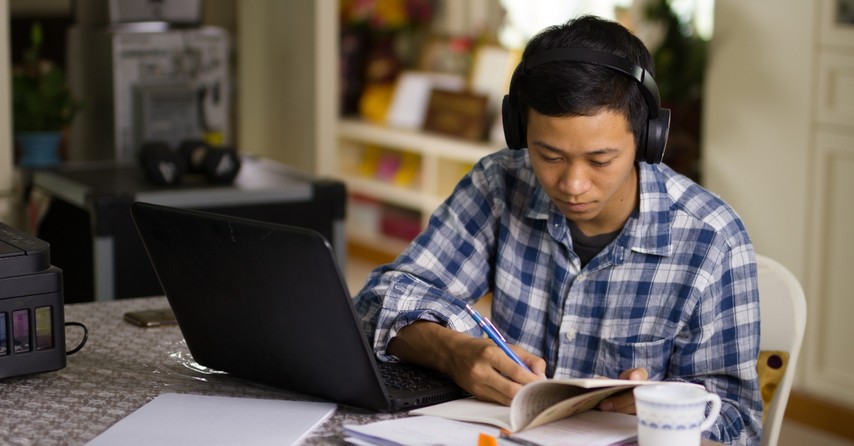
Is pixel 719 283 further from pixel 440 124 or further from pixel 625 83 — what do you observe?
pixel 440 124

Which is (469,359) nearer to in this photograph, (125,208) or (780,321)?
(780,321)

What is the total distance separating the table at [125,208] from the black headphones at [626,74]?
53.1 inches

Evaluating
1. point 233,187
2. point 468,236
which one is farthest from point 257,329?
point 233,187

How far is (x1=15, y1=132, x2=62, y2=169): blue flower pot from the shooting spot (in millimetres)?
3117

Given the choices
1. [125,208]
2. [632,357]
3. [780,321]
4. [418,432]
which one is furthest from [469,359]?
[125,208]

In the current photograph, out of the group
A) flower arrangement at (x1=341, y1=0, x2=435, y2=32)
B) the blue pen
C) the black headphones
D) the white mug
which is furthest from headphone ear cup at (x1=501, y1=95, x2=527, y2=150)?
flower arrangement at (x1=341, y1=0, x2=435, y2=32)

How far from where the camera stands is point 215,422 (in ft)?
4.26

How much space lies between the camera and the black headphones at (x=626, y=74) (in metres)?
1.44

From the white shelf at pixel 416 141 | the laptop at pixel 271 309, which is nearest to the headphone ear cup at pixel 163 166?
the laptop at pixel 271 309

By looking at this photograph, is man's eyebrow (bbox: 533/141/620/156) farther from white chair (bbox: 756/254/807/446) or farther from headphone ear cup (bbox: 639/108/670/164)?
white chair (bbox: 756/254/807/446)

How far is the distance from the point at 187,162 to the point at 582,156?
5.58 ft

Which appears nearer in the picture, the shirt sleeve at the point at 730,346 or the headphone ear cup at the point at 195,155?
the shirt sleeve at the point at 730,346

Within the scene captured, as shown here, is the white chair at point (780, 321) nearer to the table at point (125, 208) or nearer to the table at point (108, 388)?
the table at point (108, 388)

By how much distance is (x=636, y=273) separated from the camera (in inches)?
61.7
